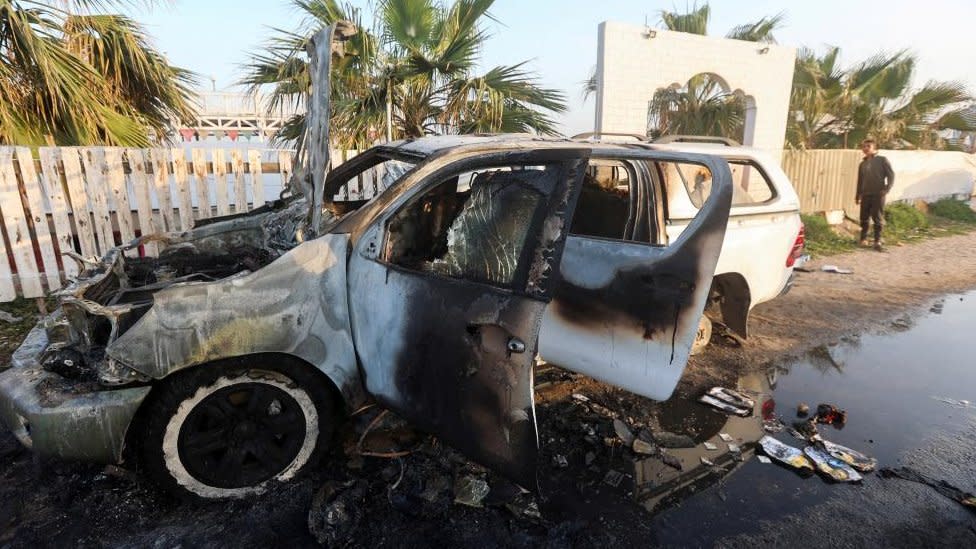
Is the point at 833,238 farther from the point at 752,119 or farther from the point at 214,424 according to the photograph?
the point at 214,424

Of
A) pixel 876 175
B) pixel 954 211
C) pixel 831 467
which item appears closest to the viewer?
pixel 831 467

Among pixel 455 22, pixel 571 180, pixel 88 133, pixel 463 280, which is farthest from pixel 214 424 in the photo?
pixel 455 22

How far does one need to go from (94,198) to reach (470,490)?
17.2 feet

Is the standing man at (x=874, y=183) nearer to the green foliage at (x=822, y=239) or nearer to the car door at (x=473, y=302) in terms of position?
the green foliage at (x=822, y=239)

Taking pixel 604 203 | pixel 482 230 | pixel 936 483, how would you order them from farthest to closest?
1. pixel 604 203
2. pixel 936 483
3. pixel 482 230

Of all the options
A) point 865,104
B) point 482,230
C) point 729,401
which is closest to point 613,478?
point 729,401

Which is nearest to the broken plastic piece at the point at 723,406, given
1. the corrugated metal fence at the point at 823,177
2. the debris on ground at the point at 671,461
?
the debris on ground at the point at 671,461

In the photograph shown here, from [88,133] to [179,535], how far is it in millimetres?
5310

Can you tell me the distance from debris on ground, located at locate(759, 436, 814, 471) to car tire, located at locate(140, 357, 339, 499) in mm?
2474

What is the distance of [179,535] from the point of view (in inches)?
88.5

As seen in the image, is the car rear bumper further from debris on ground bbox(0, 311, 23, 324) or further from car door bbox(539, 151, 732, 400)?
debris on ground bbox(0, 311, 23, 324)

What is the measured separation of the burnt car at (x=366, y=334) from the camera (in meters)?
2.17

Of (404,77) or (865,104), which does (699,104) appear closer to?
(865,104)

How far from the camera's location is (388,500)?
8.11 ft
